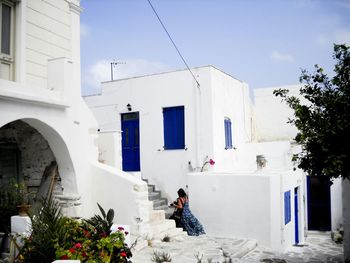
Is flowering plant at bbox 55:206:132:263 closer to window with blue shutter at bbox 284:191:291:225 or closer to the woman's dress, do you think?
the woman's dress

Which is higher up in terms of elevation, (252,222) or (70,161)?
(70,161)

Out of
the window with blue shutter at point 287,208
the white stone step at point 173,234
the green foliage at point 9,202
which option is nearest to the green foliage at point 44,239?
the green foliage at point 9,202

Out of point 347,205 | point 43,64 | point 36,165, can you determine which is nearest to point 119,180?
point 36,165

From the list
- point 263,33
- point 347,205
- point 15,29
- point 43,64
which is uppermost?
point 263,33

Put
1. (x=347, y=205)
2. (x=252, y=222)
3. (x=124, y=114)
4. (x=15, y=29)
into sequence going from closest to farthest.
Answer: (x=15, y=29) → (x=347, y=205) → (x=252, y=222) → (x=124, y=114)

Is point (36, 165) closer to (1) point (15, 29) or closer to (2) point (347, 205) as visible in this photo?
(1) point (15, 29)

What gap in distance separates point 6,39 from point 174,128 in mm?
7212

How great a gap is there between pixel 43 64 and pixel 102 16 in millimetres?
2193

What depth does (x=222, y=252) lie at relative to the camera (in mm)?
8344

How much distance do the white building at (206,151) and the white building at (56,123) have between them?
1845 mm

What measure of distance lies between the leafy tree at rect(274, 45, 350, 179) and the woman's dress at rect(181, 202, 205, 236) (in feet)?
16.4

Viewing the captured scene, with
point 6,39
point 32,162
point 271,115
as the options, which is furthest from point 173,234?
point 271,115

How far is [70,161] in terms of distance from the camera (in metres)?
8.15

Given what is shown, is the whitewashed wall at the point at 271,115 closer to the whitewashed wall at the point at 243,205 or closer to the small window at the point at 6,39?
the whitewashed wall at the point at 243,205
